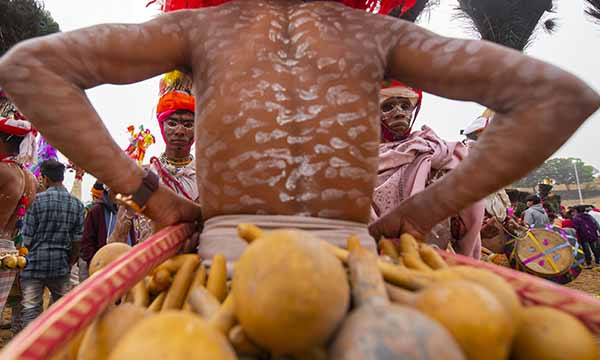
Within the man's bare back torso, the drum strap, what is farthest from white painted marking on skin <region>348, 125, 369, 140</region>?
the drum strap

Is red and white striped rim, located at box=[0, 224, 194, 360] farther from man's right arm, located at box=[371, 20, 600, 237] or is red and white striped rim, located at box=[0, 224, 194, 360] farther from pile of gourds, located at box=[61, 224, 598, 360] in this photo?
man's right arm, located at box=[371, 20, 600, 237]

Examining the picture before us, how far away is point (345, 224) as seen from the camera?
49.9 inches

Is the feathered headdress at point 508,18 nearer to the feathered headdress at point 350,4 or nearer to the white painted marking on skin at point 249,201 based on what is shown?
the feathered headdress at point 350,4

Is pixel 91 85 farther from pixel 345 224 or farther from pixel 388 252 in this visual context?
pixel 388 252

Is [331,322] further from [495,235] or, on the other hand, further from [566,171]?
[566,171]

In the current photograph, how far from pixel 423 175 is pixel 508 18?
38.9 feet

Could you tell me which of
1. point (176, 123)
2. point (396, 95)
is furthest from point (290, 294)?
point (176, 123)

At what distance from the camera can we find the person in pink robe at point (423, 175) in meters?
2.71

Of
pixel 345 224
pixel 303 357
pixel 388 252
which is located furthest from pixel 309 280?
pixel 388 252

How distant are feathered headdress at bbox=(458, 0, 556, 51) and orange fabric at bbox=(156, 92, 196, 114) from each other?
10987 millimetres

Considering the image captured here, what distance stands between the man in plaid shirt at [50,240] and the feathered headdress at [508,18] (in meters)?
11.4

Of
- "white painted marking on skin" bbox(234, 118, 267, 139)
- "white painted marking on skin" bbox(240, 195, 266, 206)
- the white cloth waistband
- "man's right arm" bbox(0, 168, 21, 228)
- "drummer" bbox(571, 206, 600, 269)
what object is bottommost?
"drummer" bbox(571, 206, 600, 269)

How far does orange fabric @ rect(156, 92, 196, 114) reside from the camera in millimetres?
3695

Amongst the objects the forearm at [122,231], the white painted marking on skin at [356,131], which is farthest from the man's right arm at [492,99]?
the forearm at [122,231]
